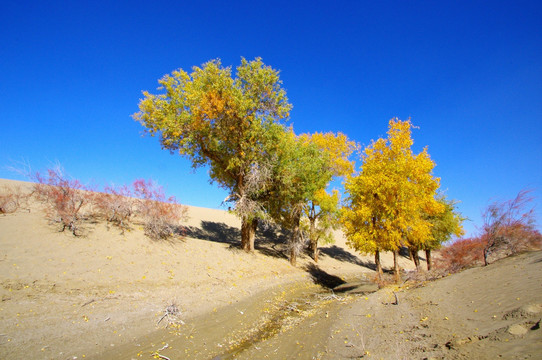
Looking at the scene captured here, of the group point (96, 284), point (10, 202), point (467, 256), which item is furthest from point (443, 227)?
point (10, 202)

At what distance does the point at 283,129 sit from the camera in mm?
18109

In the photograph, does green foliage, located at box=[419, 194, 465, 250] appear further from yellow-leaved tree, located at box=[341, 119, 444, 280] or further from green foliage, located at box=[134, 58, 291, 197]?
green foliage, located at box=[134, 58, 291, 197]

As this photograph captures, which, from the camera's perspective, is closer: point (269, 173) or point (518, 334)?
point (518, 334)

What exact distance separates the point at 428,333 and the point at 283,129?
46.7ft

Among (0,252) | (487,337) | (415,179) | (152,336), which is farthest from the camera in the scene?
(415,179)

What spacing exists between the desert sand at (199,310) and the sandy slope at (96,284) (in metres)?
0.05

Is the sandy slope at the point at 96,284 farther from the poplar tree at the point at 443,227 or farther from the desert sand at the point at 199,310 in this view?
the poplar tree at the point at 443,227

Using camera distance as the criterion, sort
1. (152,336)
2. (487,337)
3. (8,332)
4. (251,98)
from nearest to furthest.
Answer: (487,337) < (8,332) < (152,336) < (251,98)

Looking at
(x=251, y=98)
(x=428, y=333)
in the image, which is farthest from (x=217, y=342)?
(x=251, y=98)

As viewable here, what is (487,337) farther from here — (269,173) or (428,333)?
(269,173)

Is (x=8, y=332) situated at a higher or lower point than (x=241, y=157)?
lower

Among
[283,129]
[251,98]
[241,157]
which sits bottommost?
[241,157]

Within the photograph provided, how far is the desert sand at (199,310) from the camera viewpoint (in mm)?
6516

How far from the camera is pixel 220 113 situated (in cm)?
1744
